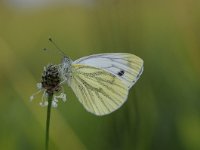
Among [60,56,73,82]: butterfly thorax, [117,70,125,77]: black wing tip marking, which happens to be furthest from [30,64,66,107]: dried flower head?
[117,70,125,77]: black wing tip marking

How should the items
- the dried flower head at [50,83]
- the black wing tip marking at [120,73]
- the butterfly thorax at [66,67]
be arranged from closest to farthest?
the dried flower head at [50,83]
the butterfly thorax at [66,67]
the black wing tip marking at [120,73]

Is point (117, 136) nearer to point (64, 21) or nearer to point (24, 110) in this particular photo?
point (24, 110)

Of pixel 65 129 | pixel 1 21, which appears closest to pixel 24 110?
pixel 65 129

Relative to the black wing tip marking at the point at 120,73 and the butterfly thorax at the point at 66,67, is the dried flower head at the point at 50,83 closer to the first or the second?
the butterfly thorax at the point at 66,67

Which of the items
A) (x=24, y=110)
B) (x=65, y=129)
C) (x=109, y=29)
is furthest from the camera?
(x=24, y=110)

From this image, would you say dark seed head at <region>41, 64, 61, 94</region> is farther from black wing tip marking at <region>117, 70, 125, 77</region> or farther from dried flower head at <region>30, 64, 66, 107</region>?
black wing tip marking at <region>117, 70, 125, 77</region>

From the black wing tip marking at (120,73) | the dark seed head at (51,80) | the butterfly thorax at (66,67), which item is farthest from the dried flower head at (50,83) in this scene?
the black wing tip marking at (120,73)

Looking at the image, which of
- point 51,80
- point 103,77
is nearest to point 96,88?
point 103,77
